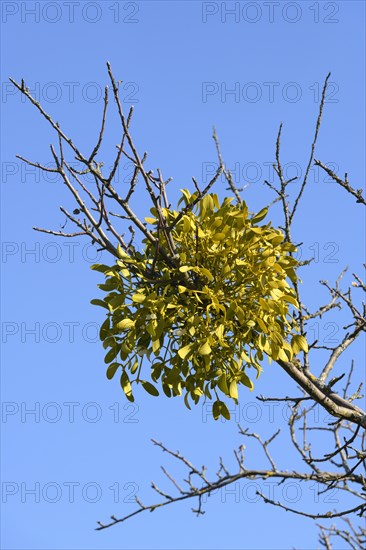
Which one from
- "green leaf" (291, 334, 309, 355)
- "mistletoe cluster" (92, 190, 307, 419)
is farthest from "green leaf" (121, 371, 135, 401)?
"green leaf" (291, 334, 309, 355)

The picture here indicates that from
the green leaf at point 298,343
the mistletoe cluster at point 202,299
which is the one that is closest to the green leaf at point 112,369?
the mistletoe cluster at point 202,299

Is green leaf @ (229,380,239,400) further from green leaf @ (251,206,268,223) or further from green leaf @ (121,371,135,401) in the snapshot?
green leaf @ (251,206,268,223)

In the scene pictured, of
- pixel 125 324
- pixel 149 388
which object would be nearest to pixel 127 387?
pixel 149 388

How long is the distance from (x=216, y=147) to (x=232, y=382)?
185cm

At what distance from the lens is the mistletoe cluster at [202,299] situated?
301 centimetres

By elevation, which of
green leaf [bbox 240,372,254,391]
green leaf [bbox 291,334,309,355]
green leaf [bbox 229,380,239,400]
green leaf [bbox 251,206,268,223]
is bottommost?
green leaf [bbox 229,380,239,400]

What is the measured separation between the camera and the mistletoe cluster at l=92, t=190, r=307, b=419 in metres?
3.01

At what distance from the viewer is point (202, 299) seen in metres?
3.07

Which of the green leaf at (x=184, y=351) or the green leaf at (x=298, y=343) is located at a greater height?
the green leaf at (x=298, y=343)

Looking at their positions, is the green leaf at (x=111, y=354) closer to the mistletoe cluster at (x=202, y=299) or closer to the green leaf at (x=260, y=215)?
the mistletoe cluster at (x=202, y=299)

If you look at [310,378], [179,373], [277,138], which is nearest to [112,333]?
[179,373]

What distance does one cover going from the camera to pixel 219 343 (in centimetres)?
309

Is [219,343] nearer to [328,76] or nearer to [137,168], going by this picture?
[137,168]

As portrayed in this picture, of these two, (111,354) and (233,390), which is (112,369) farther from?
(233,390)
